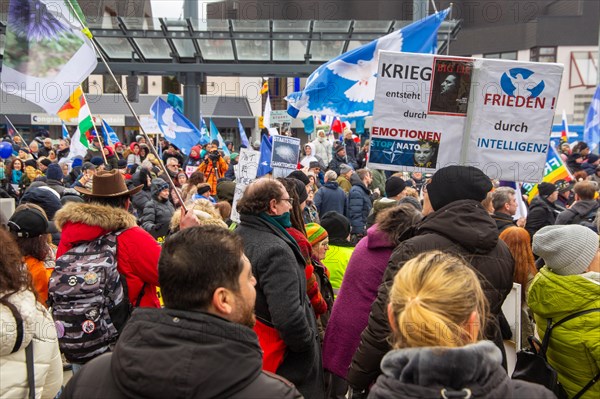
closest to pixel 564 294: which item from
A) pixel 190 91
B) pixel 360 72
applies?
pixel 360 72

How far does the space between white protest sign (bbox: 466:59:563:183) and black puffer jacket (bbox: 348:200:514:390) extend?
1590 mm

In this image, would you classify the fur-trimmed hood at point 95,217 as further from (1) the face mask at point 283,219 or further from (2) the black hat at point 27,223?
(1) the face mask at point 283,219

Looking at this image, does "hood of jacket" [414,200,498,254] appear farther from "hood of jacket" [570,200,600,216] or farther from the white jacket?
"hood of jacket" [570,200,600,216]

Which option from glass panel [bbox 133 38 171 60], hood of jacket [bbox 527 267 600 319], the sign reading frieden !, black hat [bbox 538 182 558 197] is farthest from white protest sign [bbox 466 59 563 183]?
glass panel [bbox 133 38 171 60]

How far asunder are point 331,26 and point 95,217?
1177cm

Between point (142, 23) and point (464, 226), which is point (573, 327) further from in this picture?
point (142, 23)

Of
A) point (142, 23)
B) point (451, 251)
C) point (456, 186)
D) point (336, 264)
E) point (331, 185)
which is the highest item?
point (142, 23)

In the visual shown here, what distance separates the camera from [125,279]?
3.62m

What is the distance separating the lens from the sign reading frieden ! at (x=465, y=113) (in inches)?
177

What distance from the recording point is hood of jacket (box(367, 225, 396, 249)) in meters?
3.39

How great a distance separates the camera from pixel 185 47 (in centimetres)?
1545

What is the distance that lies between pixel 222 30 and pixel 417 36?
822 centimetres

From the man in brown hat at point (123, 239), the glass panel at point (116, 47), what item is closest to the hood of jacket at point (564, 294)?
the man in brown hat at point (123, 239)

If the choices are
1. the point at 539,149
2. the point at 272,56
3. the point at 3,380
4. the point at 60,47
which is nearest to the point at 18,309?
the point at 3,380
